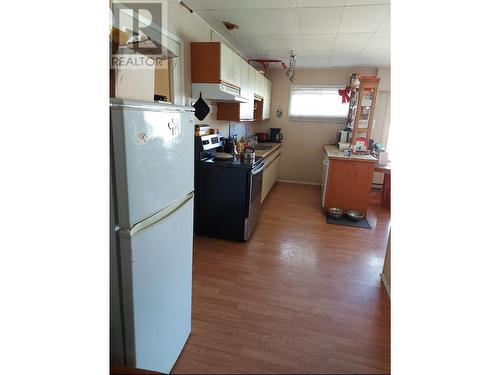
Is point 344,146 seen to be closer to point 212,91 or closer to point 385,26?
point 385,26

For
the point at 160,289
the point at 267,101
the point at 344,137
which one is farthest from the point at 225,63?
the point at 344,137

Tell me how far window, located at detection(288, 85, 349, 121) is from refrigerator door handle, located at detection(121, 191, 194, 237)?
15.2ft

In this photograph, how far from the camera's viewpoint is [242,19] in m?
2.73

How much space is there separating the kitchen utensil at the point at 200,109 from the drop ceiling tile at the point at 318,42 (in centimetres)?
149

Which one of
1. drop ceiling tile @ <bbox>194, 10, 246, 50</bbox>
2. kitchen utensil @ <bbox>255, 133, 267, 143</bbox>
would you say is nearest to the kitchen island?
kitchen utensil @ <bbox>255, 133, 267, 143</bbox>

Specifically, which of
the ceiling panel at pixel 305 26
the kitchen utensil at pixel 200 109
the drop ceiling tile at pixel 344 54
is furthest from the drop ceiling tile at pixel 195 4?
the drop ceiling tile at pixel 344 54

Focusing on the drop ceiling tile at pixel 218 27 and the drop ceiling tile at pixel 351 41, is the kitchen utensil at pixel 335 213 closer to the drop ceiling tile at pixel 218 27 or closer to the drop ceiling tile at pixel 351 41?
the drop ceiling tile at pixel 351 41

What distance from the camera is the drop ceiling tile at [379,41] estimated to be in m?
3.08

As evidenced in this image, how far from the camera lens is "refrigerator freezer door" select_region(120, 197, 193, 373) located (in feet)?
3.51
